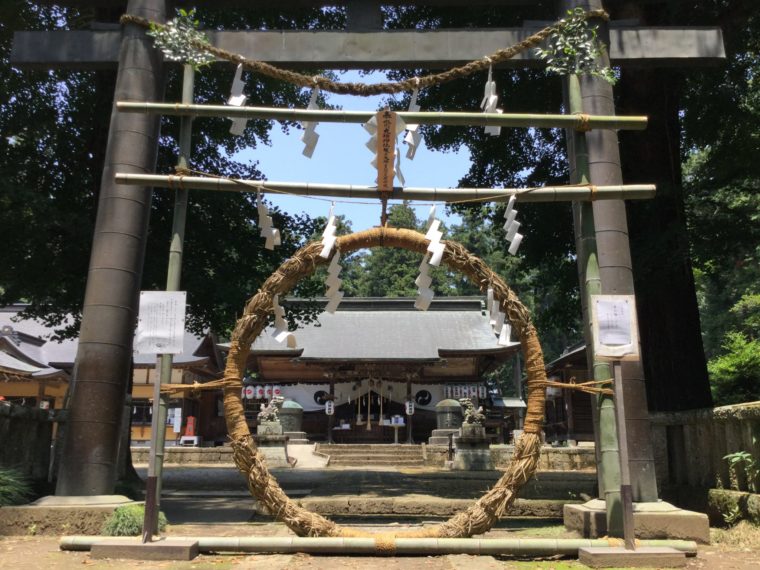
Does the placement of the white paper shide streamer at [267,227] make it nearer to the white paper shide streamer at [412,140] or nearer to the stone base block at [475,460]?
the white paper shide streamer at [412,140]

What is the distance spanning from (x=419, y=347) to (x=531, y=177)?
14.9 metres

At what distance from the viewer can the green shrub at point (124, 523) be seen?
203 inches

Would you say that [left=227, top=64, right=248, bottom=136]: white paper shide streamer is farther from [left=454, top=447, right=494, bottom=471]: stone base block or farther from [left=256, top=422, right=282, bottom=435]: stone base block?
[left=256, top=422, right=282, bottom=435]: stone base block

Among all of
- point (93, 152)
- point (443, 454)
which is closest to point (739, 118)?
point (93, 152)

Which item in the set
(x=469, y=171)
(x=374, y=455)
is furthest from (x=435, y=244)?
(x=374, y=455)

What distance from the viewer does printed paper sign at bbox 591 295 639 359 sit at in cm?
475

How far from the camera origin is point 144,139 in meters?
6.66

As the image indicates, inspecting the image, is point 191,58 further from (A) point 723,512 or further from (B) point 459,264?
(A) point 723,512

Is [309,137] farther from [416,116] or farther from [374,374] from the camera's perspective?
[374,374]

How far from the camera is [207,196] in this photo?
10.8 m

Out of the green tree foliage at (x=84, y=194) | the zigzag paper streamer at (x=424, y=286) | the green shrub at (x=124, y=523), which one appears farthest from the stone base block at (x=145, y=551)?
the green tree foliage at (x=84, y=194)

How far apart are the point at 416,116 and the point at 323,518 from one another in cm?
370

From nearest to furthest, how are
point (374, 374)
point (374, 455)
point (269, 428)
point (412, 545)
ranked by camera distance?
point (412, 545) → point (269, 428) → point (374, 455) → point (374, 374)

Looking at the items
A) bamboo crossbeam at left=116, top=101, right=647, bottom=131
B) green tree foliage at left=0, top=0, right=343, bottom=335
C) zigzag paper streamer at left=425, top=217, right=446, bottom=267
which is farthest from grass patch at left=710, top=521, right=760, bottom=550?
green tree foliage at left=0, top=0, right=343, bottom=335
